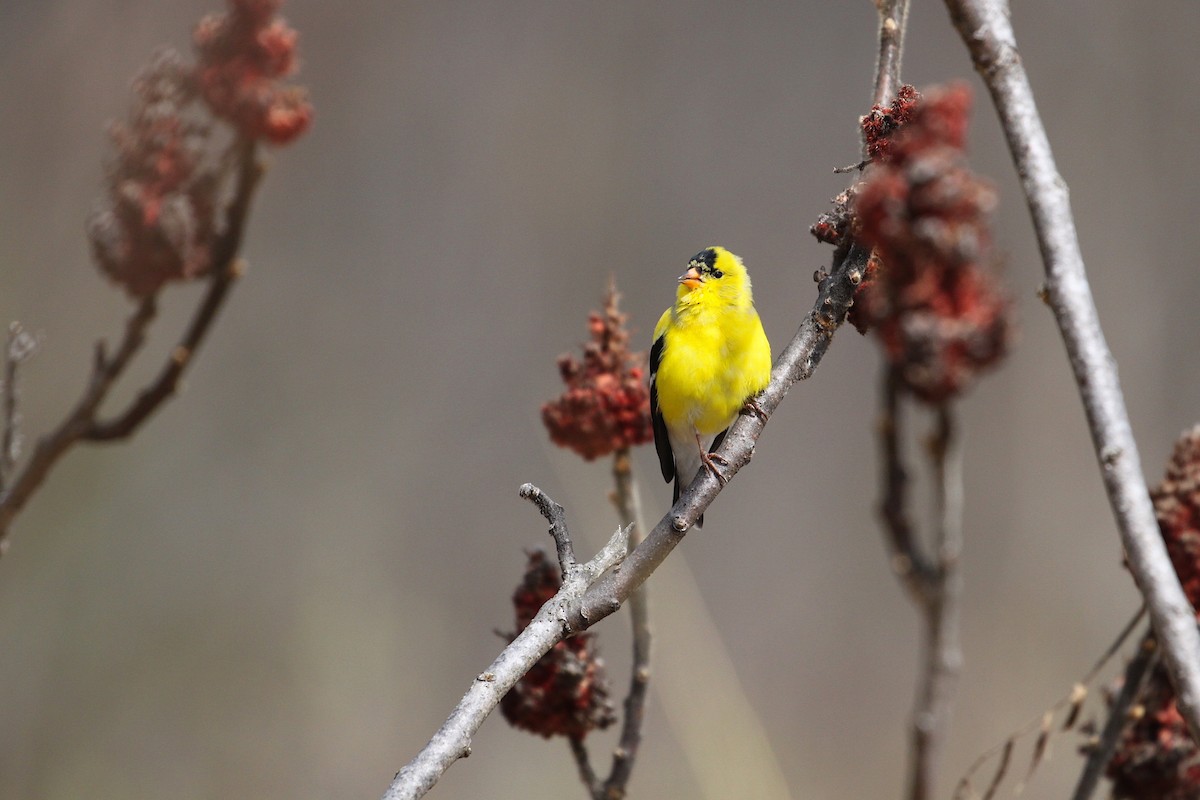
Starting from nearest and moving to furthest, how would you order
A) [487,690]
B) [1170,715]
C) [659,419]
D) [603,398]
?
[487,690], [1170,715], [603,398], [659,419]

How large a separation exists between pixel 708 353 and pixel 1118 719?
49.2 inches

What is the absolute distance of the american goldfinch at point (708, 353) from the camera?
94.7 inches

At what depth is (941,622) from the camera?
2.37 feet

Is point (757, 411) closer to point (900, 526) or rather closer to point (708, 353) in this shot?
point (900, 526)

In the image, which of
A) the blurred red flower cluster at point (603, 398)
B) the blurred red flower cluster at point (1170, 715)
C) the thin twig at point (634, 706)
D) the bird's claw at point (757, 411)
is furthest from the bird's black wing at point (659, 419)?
the blurred red flower cluster at point (1170, 715)

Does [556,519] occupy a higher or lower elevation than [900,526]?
higher

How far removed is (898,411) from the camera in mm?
686

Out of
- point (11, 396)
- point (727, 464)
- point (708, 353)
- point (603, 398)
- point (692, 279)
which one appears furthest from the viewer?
point (692, 279)

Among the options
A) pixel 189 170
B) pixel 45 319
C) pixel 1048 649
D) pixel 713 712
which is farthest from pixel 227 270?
pixel 1048 649

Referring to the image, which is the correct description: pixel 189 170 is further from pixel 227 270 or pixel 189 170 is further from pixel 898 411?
pixel 898 411

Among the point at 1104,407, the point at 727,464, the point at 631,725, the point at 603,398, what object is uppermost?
the point at 603,398

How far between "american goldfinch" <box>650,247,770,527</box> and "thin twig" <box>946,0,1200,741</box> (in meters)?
1.53

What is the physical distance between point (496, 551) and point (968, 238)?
14.6ft

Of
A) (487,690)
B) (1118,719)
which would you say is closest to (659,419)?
(1118,719)
